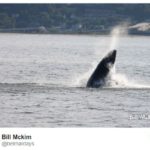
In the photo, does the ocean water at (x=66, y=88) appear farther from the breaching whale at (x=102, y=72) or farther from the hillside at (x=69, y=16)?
the hillside at (x=69, y=16)

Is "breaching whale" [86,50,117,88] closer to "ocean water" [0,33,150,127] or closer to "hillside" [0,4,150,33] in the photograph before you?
"ocean water" [0,33,150,127]

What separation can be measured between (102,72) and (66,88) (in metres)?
1.32

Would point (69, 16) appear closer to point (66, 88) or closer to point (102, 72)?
point (66, 88)

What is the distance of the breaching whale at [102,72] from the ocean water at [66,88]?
1.05 ft

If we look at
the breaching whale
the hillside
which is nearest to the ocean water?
the breaching whale

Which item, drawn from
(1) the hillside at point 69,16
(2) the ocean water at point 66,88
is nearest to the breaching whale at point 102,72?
(2) the ocean water at point 66,88

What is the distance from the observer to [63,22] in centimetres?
2123

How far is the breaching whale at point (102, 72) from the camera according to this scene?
22.1 metres

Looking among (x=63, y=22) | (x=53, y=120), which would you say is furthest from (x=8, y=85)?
(x=53, y=120)

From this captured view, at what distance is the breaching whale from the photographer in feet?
72.6
